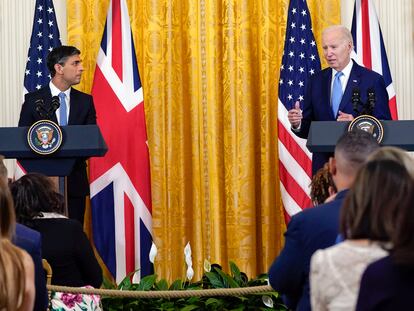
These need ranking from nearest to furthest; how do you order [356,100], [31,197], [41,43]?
[31,197] → [356,100] → [41,43]

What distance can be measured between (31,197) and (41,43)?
14.1 feet

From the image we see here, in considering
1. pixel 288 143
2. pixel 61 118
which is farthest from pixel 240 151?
pixel 61 118

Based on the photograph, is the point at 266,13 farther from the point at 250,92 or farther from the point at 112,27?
the point at 112,27

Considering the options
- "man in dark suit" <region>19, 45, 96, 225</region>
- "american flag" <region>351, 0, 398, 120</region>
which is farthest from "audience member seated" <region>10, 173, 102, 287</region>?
"american flag" <region>351, 0, 398, 120</region>

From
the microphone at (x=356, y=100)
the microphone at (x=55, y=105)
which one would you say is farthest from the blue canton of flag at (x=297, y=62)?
the microphone at (x=55, y=105)

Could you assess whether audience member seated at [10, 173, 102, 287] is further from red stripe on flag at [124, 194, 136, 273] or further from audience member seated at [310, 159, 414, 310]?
red stripe on flag at [124, 194, 136, 273]

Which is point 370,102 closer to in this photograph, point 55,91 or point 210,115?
point 55,91

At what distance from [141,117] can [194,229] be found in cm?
128

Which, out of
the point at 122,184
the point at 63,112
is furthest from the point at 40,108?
the point at 122,184

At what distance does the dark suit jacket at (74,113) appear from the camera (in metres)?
7.69

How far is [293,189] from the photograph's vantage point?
8.91 metres

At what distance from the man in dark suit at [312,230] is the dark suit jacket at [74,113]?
156 inches

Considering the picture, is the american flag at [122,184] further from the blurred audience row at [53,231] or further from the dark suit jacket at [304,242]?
the dark suit jacket at [304,242]

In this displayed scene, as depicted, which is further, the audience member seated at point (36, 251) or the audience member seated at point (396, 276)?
the audience member seated at point (36, 251)
